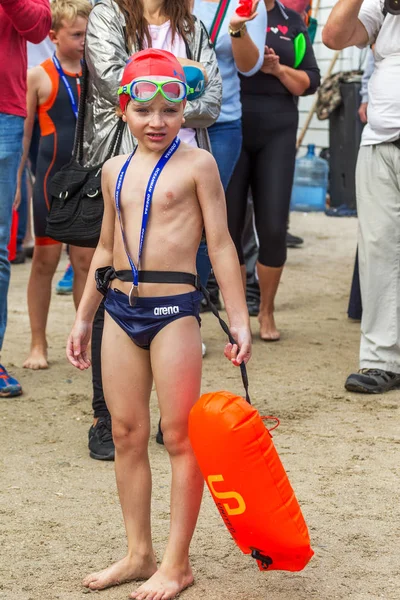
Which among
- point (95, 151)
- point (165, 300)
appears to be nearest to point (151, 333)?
point (165, 300)

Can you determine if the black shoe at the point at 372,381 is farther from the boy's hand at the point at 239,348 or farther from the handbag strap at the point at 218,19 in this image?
the boy's hand at the point at 239,348

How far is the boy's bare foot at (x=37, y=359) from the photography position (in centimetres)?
587

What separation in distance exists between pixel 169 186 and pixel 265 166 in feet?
9.99

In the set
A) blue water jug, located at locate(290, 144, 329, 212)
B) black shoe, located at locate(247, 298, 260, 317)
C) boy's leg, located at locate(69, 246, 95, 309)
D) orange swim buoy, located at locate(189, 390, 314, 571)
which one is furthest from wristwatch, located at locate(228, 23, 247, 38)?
blue water jug, located at locate(290, 144, 329, 212)

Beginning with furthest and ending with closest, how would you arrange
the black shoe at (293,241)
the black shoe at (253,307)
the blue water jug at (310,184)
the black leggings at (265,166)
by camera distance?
the blue water jug at (310,184)
the black shoe at (293,241)
the black shoe at (253,307)
the black leggings at (265,166)

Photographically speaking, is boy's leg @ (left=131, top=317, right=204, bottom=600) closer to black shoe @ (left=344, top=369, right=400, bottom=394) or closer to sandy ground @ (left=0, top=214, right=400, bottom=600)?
sandy ground @ (left=0, top=214, right=400, bottom=600)

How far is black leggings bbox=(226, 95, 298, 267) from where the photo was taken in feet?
20.1

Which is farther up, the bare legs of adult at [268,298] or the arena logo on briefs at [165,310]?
the arena logo on briefs at [165,310]

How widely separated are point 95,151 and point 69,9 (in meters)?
1.82

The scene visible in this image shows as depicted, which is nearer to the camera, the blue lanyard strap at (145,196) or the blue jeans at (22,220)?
the blue lanyard strap at (145,196)

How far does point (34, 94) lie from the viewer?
19.4 feet

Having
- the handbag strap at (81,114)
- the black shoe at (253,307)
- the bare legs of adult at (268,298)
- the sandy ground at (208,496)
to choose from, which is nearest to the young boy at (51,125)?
the sandy ground at (208,496)

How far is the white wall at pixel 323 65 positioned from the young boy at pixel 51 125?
27.6 feet

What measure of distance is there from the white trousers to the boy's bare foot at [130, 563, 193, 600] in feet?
8.16
